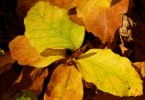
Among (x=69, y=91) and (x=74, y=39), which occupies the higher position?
(x=74, y=39)

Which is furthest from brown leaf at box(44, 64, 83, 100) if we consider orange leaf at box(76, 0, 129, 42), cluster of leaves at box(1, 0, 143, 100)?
orange leaf at box(76, 0, 129, 42)

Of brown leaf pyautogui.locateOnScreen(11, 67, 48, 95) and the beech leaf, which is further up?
the beech leaf

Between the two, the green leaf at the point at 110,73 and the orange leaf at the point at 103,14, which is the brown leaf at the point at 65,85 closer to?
the green leaf at the point at 110,73

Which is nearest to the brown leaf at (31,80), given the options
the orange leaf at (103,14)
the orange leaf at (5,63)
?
the orange leaf at (5,63)

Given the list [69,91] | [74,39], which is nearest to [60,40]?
[74,39]

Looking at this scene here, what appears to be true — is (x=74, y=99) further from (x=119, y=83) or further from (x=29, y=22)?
(x=29, y=22)

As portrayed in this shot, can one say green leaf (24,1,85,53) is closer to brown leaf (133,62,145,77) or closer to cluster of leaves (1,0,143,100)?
cluster of leaves (1,0,143,100)
